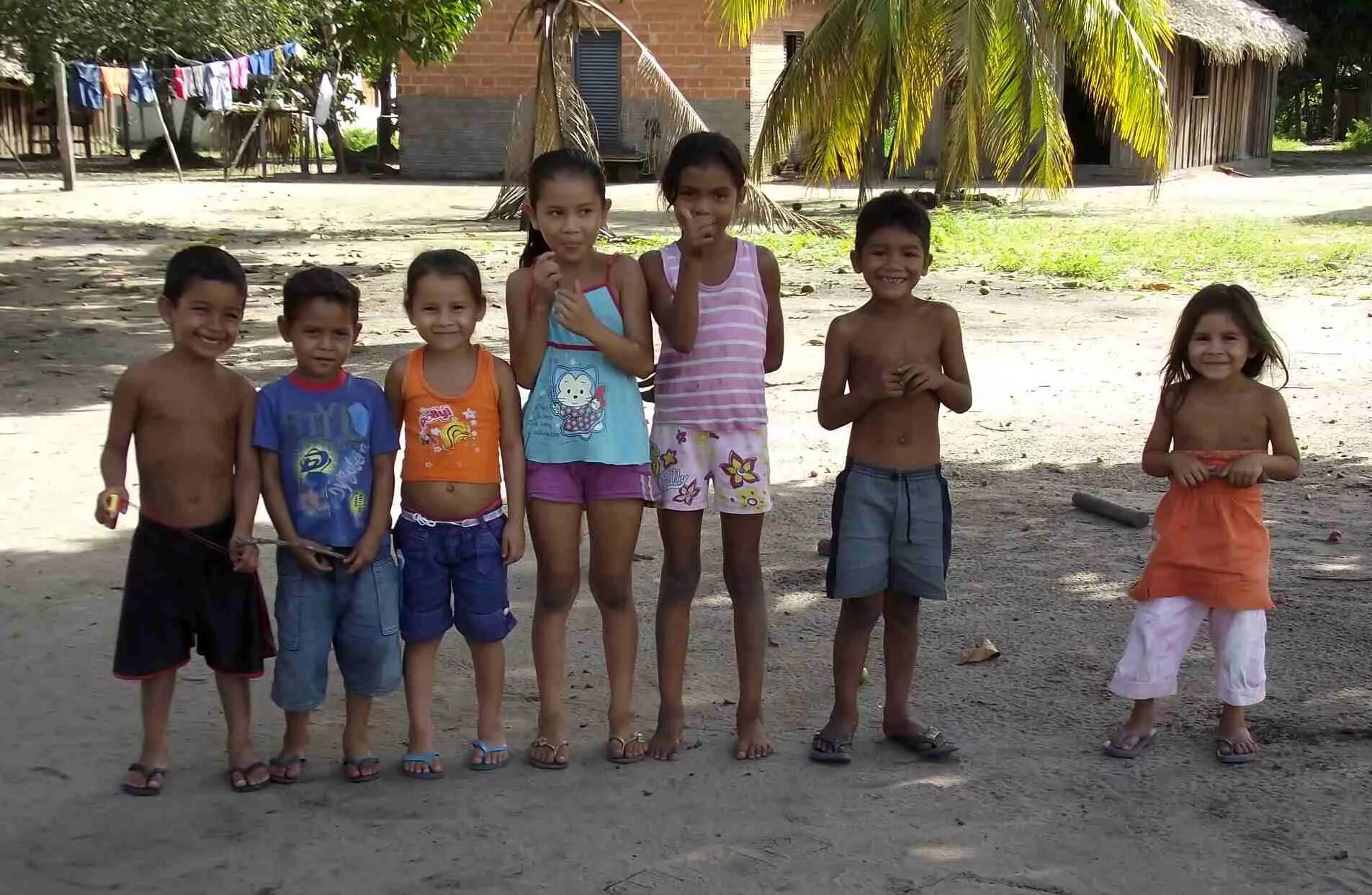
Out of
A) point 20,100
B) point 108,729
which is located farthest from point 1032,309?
point 20,100

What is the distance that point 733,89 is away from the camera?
86.5ft

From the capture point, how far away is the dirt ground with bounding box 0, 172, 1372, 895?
314 cm

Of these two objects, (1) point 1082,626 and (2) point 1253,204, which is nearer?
(1) point 1082,626

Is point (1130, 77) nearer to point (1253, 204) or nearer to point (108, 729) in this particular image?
point (1253, 204)

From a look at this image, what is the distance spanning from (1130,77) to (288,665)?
11.0 meters

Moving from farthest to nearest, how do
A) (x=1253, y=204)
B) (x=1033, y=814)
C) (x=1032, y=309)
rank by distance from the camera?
(x=1253, y=204) → (x=1032, y=309) → (x=1033, y=814)

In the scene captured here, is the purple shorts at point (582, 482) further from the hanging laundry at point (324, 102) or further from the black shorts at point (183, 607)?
the hanging laundry at point (324, 102)

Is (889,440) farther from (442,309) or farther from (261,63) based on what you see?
(261,63)

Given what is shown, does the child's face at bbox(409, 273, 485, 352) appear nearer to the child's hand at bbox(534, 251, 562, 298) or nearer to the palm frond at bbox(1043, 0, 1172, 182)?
the child's hand at bbox(534, 251, 562, 298)

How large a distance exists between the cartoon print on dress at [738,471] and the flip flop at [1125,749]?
1.13 meters

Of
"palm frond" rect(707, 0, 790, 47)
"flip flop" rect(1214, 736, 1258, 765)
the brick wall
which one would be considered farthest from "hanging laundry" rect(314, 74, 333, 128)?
"flip flop" rect(1214, 736, 1258, 765)

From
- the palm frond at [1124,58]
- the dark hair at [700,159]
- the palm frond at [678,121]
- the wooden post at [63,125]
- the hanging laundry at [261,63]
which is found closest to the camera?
the dark hair at [700,159]

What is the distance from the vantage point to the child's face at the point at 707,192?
3.62m

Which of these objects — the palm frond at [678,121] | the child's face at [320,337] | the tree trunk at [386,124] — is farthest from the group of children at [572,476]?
the tree trunk at [386,124]
